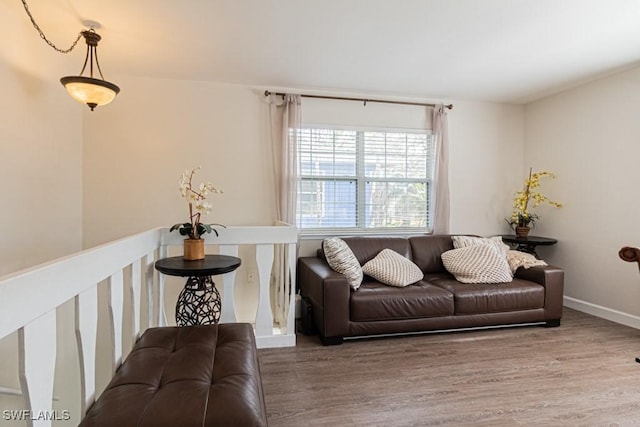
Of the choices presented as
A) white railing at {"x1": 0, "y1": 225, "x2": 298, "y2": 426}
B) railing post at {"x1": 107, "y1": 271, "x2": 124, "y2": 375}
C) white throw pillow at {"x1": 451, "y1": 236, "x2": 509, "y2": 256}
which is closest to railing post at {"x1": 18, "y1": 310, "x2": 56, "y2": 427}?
white railing at {"x1": 0, "y1": 225, "x2": 298, "y2": 426}

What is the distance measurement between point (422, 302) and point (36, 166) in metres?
3.29

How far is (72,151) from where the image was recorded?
3256 millimetres

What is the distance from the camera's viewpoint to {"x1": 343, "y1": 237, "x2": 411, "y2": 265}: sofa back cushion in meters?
3.63

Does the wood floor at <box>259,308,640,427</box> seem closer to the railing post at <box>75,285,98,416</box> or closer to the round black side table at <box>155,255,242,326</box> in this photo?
the round black side table at <box>155,255,242,326</box>

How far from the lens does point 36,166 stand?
8.68 ft

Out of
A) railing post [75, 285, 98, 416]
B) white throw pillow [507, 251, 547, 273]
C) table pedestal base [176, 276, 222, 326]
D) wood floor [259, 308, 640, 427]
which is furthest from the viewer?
white throw pillow [507, 251, 547, 273]

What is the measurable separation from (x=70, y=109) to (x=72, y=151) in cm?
38

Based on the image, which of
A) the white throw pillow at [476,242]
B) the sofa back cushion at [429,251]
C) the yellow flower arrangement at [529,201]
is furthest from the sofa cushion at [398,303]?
the yellow flower arrangement at [529,201]

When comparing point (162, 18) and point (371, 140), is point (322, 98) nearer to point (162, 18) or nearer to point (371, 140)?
point (371, 140)

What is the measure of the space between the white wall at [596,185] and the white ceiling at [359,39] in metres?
0.30

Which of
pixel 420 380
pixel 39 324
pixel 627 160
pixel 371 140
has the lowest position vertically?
pixel 420 380

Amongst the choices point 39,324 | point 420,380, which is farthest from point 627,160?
point 39,324

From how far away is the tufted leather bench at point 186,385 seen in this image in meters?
1.14

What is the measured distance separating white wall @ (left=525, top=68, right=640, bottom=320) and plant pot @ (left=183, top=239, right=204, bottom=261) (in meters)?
3.91
